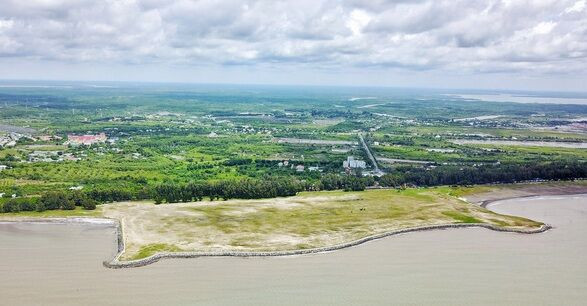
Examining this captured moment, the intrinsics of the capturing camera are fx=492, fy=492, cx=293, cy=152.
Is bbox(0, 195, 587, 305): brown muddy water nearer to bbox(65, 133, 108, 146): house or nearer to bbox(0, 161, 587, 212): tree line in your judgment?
bbox(0, 161, 587, 212): tree line

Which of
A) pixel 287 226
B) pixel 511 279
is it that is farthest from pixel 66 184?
pixel 511 279

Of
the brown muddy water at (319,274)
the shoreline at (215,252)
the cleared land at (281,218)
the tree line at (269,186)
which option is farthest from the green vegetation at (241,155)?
the brown muddy water at (319,274)

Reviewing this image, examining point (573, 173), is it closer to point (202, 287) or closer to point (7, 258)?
point (202, 287)

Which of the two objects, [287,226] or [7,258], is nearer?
[7,258]

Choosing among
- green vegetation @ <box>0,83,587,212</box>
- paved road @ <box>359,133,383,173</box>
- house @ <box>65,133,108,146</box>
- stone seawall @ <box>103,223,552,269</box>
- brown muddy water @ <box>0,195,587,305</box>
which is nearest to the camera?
brown muddy water @ <box>0,195,587,305</box>

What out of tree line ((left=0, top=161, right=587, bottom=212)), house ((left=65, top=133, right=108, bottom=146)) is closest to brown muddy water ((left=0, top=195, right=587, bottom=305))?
tree line ((left=0, top=161, right=587, bottom=212))

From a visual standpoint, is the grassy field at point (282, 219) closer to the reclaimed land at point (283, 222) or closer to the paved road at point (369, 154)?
the reclaimed land at point (283, 222)

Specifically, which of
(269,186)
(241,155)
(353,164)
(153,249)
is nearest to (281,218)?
(269,186)
